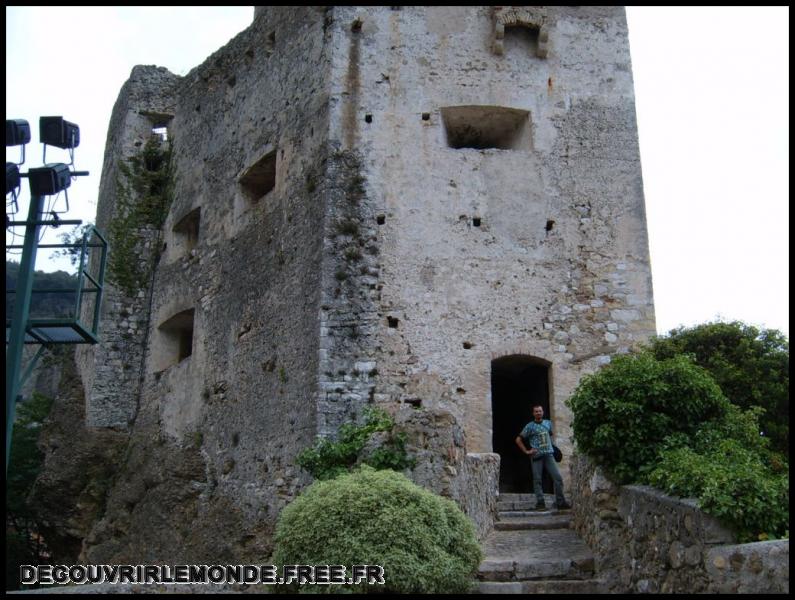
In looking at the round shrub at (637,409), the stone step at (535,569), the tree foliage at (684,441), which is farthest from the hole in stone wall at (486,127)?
the stone step at (535,569)

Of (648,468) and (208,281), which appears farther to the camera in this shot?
(208,281)

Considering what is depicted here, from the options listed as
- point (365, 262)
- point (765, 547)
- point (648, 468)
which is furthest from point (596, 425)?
point (365, 262)

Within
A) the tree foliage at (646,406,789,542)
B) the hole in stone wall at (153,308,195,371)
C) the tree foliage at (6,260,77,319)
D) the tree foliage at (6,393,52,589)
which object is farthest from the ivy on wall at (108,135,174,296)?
the tree foliage at (646,406,789,542)

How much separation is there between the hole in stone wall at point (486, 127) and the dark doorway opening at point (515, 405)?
3781 millimetres

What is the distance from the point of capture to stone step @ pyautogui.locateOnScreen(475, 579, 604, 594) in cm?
819

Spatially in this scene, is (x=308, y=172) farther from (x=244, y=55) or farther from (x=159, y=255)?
(x=159, y=255)

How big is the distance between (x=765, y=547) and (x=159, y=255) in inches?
603

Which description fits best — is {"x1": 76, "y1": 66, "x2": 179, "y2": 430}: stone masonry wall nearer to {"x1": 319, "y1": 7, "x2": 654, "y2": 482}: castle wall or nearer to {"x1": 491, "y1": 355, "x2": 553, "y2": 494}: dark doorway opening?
{"x1": 319, "y1": 7, "x2": 654, "y2": 482}: castle wall

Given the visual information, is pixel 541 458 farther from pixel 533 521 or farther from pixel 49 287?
pixel 49 287

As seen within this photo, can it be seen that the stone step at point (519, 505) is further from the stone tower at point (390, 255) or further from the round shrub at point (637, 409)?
the round shrub at point (637, 409)

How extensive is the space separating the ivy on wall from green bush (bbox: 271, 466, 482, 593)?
1203 cm

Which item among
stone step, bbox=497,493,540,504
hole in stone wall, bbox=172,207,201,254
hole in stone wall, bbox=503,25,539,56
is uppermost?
hole in stone wall, bbox=503,25,539,56

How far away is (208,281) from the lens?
16938mm

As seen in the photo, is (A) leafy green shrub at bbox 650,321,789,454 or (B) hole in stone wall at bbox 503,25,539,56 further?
(B) hole in stone wall at bbox 503,25,539,56
